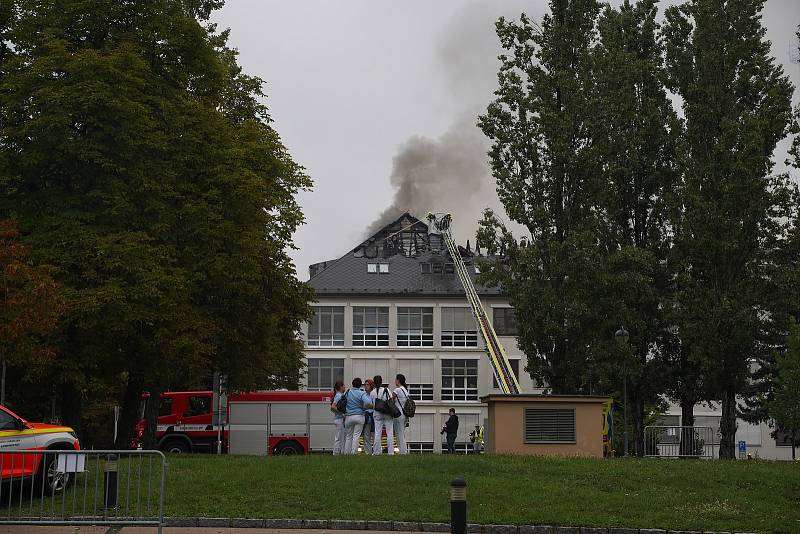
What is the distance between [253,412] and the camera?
Answer: 47.3 m

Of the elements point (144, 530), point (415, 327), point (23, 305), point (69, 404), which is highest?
point (415, 327)

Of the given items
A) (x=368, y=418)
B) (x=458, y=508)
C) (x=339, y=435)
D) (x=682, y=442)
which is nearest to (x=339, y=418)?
(x=339, y=435)

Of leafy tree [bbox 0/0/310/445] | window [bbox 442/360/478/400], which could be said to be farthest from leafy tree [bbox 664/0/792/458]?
window [bbox 442/360/478/400]

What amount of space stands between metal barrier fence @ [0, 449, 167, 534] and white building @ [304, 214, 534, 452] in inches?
2636

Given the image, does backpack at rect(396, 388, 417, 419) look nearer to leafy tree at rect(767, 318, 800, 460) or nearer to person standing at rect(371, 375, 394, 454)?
person standing at rect(371, 375, 394, 454)

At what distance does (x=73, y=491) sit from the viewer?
1530cm

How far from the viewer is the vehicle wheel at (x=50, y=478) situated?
15.0 m

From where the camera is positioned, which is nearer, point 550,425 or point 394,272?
point 550,425

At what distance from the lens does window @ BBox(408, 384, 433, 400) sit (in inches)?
3253

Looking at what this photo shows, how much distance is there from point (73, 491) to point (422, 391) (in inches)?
2679

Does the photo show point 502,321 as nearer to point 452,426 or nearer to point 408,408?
point 452,426

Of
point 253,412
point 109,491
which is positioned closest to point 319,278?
point 253,412

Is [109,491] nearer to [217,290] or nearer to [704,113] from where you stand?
[217,290]

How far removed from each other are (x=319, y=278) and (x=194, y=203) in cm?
5232
